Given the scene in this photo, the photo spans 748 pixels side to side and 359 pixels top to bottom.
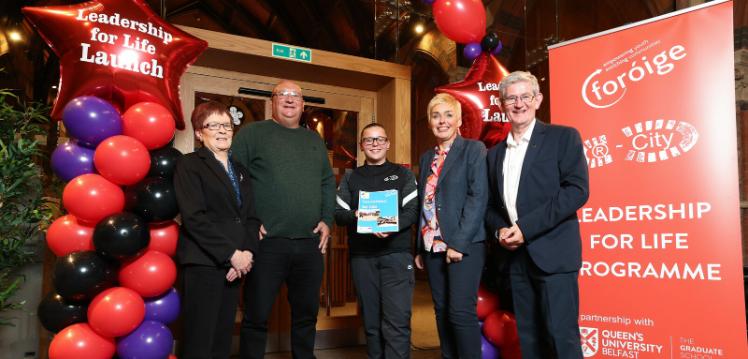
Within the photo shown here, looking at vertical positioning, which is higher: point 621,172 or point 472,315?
point 621,172

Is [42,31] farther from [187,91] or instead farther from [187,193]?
[187,91]

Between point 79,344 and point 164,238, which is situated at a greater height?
point 164,238

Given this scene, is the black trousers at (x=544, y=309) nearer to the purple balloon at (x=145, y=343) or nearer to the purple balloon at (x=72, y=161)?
the purple balloon at (x=145, y=343)

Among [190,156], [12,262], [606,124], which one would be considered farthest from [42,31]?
[606,124]

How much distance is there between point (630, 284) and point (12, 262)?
10.5 feet

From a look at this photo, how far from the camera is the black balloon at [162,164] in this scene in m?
2.42

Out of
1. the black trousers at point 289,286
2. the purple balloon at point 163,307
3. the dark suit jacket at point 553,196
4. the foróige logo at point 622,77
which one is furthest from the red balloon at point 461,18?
the purple balloon at point 163,307

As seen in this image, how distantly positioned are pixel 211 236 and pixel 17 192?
0.99 metres

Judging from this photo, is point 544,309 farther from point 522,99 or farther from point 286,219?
point 286,219

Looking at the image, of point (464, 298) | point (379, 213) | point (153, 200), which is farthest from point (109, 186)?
point (464, 298)

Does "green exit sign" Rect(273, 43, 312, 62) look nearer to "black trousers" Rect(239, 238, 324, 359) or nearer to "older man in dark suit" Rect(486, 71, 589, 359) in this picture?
"black trousers" Rect(239, 238, 324, 359)

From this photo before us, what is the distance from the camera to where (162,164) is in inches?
95.4

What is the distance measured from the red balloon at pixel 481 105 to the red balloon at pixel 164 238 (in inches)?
76.3

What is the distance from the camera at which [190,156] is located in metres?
2.38
